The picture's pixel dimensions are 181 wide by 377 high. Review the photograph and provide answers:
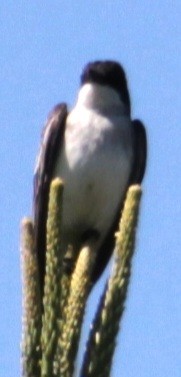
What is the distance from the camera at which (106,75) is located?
21.8ft

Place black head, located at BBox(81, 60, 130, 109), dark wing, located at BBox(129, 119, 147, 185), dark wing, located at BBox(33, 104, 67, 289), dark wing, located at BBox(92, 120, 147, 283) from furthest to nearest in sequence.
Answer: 1. black head, located at BBox(81, 60, 130, 109)
2. dark wing, located at BBox(129, 119, 147, 185)
3. dark wing, located at BBox(92, 120, 147, 283)
4. dark wing, located at BBox(33, 104, 67, 289)

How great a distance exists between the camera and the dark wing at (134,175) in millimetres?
6062

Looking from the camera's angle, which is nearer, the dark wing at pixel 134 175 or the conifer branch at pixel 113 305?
the conifer branch at pixel 113 305

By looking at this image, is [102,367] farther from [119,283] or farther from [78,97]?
[78,97]

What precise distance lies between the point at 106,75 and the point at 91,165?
96 centimetres

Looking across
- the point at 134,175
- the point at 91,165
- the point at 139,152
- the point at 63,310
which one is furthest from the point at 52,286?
the point at 139,152

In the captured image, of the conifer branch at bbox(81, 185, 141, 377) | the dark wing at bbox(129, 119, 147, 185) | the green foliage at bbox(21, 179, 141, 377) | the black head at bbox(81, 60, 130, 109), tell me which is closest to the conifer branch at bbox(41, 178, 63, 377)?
the green foliage at bbox(21, 179, 141, 377)

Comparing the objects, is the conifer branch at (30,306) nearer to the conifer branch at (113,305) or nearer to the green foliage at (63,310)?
the green foliage at (63,310)

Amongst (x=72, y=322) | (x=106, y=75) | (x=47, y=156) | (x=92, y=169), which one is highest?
(x=106, y=75)

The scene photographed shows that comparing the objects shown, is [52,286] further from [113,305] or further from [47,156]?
[47,156]

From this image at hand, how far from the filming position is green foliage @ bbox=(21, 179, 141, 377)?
7.84 feet

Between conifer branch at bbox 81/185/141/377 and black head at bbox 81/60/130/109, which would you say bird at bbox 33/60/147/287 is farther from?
conifer branch at bbox 81/185/141/377

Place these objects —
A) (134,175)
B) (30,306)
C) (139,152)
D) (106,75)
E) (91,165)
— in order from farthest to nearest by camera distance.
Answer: (106,75) < (139,152) < (134,175) < (91,165) < (30,306)

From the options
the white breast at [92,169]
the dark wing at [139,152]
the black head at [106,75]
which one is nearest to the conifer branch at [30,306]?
the white breast at [92,169]
